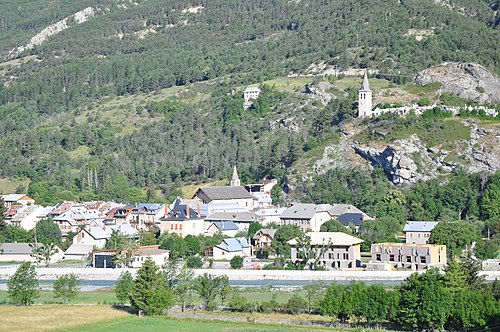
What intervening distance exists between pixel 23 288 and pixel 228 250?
29459 mm

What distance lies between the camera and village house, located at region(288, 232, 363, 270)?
89438 millimetres

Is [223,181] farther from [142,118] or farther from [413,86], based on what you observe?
[142,118]

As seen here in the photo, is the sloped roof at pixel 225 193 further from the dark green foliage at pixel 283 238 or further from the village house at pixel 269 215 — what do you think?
the dark green foliage at pixel 283 238

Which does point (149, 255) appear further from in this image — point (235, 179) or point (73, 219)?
point (235, 179)

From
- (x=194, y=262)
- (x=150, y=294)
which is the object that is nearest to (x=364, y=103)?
(x=194, y=262)

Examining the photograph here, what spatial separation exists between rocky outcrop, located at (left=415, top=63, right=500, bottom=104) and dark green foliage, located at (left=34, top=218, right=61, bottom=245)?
179ft

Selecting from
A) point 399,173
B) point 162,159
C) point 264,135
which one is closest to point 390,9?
point 264,135

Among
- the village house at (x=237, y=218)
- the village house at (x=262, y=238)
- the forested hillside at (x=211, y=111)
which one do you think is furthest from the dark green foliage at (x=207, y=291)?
the forested hillside at (x=211, y=111)

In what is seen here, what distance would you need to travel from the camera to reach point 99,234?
10431 centimetres

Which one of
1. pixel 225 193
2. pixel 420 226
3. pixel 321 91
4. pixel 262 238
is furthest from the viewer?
pixel 321 91

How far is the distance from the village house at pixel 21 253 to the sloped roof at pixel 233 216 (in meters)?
17.0

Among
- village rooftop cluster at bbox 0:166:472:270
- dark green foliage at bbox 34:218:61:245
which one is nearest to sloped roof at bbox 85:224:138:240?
village rooftop cluster at bbox 0:166:472:270

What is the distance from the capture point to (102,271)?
8931 cm

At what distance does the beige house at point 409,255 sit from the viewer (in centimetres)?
8631
